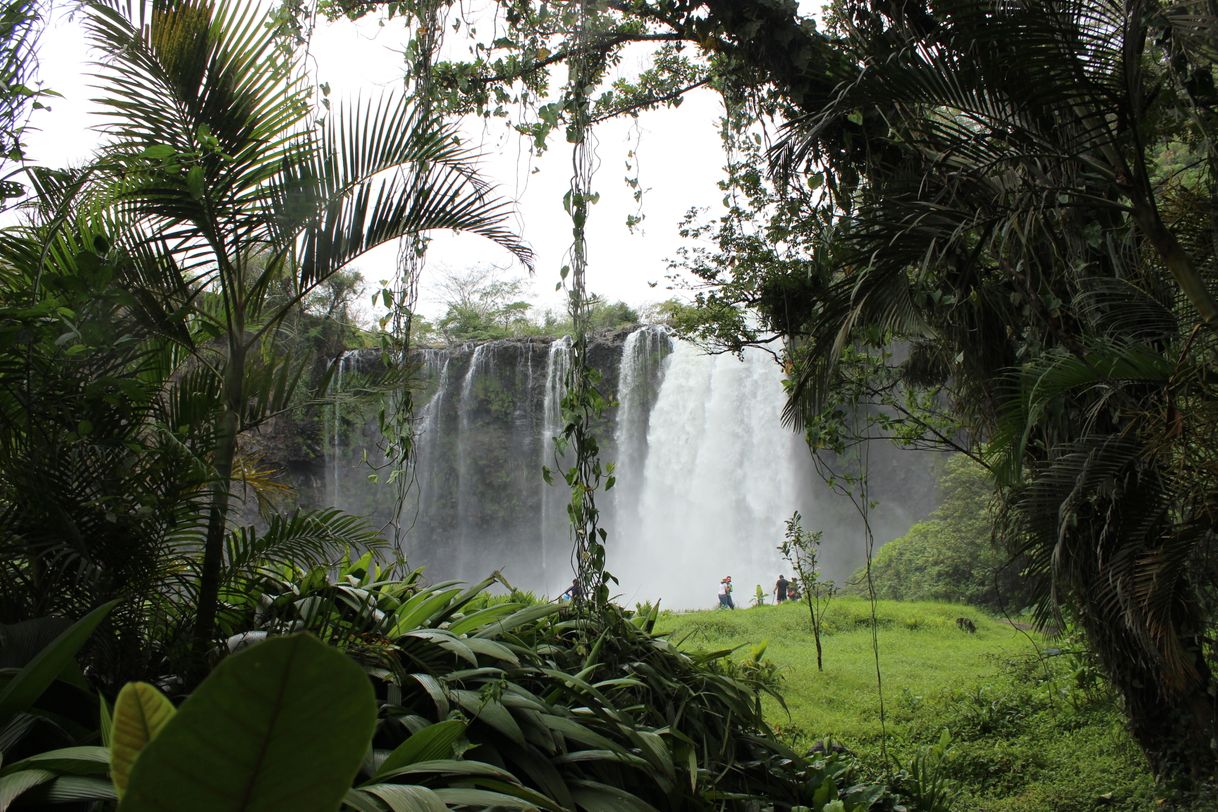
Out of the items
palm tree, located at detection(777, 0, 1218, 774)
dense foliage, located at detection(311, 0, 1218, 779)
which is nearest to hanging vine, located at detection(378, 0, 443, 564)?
dense foliage, located at detection(311, 0, 1218, 779)

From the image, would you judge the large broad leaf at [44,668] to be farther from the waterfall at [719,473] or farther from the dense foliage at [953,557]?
the waterfall at [719,473]

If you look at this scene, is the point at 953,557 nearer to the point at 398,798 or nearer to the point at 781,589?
the point at 781,589

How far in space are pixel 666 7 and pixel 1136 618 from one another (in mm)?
3480

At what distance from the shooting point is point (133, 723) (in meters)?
0.50

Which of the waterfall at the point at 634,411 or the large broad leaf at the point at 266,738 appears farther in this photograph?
the waterfall at the point at 634,411

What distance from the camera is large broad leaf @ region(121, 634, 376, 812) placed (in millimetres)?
429

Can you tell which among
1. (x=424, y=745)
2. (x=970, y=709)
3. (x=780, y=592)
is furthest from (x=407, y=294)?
(x=780, y=592)

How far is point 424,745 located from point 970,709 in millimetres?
4712

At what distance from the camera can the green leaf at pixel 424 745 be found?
5.94 feet

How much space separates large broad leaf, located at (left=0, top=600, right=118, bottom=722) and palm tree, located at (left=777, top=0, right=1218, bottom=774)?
92.5 inches

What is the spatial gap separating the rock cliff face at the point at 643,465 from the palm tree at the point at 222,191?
12.5m

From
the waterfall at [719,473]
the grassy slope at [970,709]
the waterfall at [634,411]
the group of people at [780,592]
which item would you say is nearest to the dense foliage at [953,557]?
the group of people at [780,592]

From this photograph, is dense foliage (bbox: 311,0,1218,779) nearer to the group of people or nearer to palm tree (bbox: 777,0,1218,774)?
palm tree (bbox: 777,0,1218,774)

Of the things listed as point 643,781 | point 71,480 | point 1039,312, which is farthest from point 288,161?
point 1039,312
